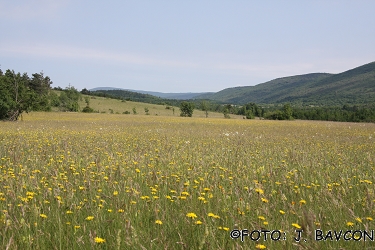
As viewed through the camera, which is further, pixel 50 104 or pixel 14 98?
pixel 50 104

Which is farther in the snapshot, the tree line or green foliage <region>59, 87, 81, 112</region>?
green foliage <region>59, 87, 81, 112</region>

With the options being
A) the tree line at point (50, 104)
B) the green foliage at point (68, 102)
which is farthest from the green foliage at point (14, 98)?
the green foliage at point (68, 102)

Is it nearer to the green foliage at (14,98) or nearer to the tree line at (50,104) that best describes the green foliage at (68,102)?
the tree line at (50,104)

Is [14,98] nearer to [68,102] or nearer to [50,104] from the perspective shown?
[50,104]

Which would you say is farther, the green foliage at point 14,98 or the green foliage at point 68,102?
the green foliage at point 68,102

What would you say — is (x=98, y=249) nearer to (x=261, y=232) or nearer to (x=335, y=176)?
(x=261, y=232)

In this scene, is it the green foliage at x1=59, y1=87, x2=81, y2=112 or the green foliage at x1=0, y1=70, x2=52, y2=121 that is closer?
the green foliage at x1=0, y1=70, x2=52, y2=121

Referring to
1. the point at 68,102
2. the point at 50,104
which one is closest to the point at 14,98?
the point at 50,104

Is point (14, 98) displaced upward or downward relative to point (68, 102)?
downward

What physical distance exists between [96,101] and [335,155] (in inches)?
4471

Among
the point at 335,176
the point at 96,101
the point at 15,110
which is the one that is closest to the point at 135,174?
the point at 335,176

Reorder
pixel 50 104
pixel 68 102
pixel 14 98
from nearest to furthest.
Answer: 1. pixel 14 98
2. pixel 50 104
3. pixel 68 102

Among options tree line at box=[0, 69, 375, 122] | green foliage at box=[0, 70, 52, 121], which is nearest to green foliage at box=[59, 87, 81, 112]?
tree line at box=[0, 69, 375, 122]

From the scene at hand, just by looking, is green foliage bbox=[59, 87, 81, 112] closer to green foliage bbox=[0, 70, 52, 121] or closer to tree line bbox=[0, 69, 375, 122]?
tree line bbox=[0, 69, 375, 122]
